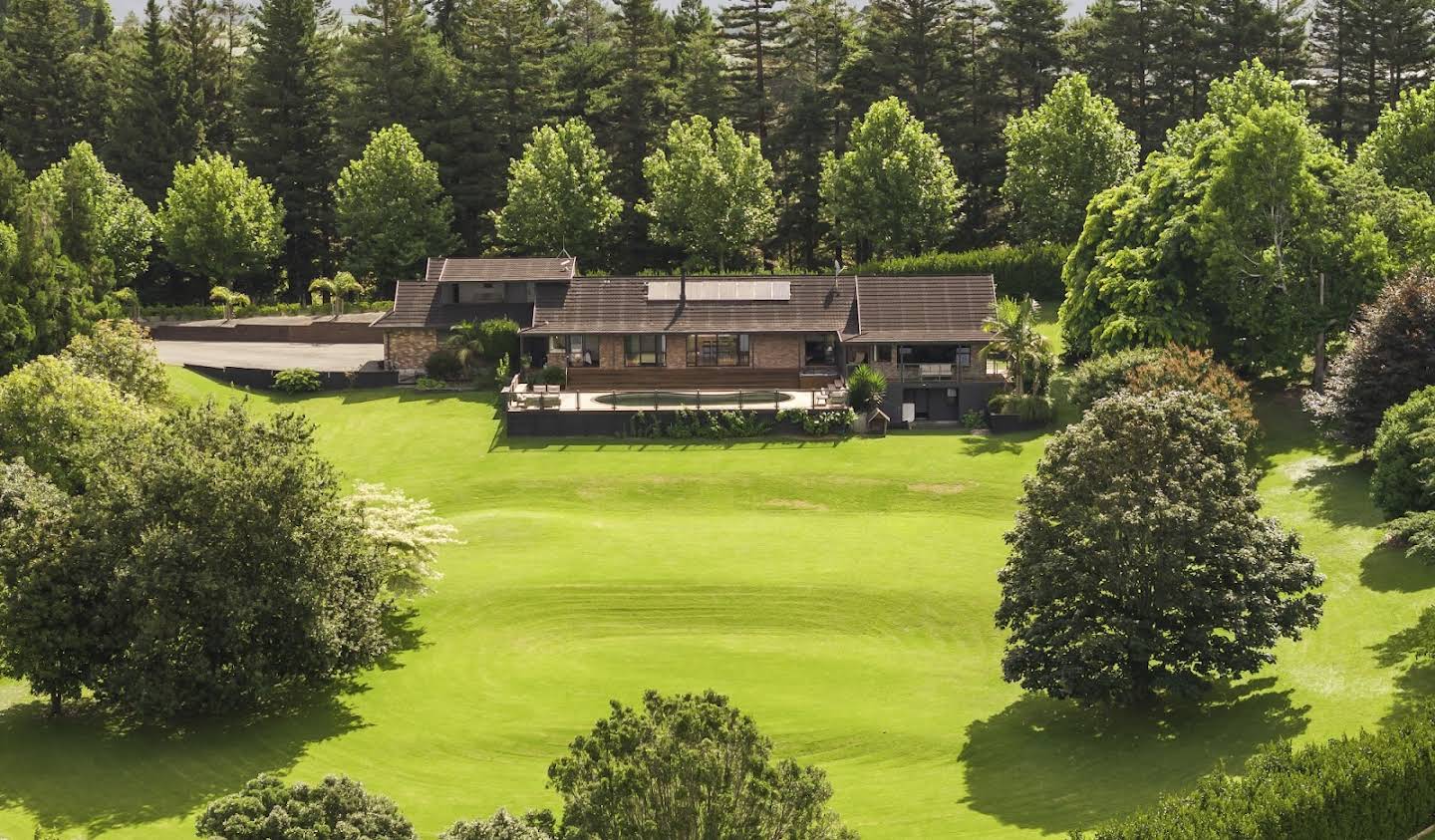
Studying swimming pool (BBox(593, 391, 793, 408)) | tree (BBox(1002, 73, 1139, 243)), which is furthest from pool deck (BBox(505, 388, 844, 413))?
tree (BBox(1002, 73, 1139, 243))

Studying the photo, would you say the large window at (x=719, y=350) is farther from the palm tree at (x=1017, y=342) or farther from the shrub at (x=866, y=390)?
the palm tree at (x=1017, y=342)

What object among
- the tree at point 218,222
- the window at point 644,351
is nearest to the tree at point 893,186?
the window at point 644,351

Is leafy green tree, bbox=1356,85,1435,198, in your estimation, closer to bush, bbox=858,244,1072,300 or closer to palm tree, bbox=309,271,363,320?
bush, bbox=858,244,1072,300

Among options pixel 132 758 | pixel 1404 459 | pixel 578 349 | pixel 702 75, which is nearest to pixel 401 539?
pixel 132 758

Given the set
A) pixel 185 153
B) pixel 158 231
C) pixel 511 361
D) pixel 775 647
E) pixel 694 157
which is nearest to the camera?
pixel 775 647

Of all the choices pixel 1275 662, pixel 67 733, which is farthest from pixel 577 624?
pixel 1275 662

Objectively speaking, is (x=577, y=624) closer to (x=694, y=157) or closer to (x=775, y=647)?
(x=775, y=647)
